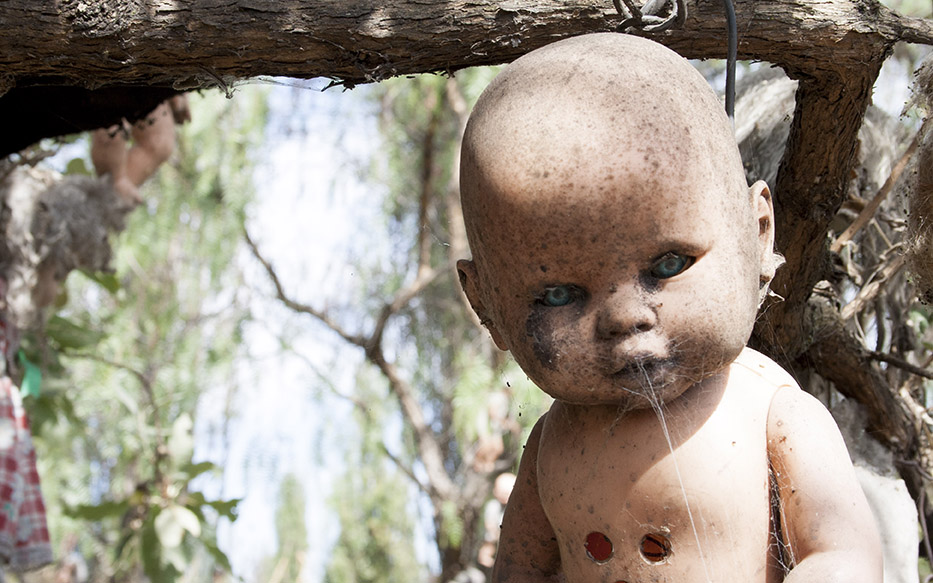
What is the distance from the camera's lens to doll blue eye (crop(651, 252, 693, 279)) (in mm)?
1322

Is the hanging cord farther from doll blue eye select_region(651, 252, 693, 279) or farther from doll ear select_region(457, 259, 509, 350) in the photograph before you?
doll ear select_region(457, 259, 509, 350)

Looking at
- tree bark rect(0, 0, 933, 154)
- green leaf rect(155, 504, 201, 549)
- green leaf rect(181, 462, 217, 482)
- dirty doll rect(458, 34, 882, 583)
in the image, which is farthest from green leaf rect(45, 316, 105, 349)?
dirty doll rect(458, 34, 882, 583)

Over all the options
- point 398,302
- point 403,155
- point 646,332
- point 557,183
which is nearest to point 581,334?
point 646,332

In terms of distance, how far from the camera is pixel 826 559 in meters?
1.32

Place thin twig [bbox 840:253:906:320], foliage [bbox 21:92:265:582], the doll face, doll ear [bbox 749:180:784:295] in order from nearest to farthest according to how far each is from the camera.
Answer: the doll face, doll ear [bbox 749:180:784:295], thin twig [bbox 840:253:906:320], foliage [bbox 21:92:265:582]

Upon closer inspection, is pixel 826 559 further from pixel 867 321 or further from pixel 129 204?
pixel 129 204

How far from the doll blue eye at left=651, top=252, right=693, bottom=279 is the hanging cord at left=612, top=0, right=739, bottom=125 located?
0.37m

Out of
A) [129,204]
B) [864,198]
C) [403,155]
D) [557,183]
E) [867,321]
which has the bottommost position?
[403,155]

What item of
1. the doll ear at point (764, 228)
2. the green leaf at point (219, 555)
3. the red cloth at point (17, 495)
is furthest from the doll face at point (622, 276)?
the green leaf at point (219, 555)

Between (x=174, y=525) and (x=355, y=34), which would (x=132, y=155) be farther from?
(x=355, y=34)

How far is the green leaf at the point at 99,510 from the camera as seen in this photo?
461cm

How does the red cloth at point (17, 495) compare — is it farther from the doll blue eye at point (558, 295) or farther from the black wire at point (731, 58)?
the black wire at point (731, 58)

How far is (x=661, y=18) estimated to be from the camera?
1.68 meters

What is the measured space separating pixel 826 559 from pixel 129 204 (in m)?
3.36
